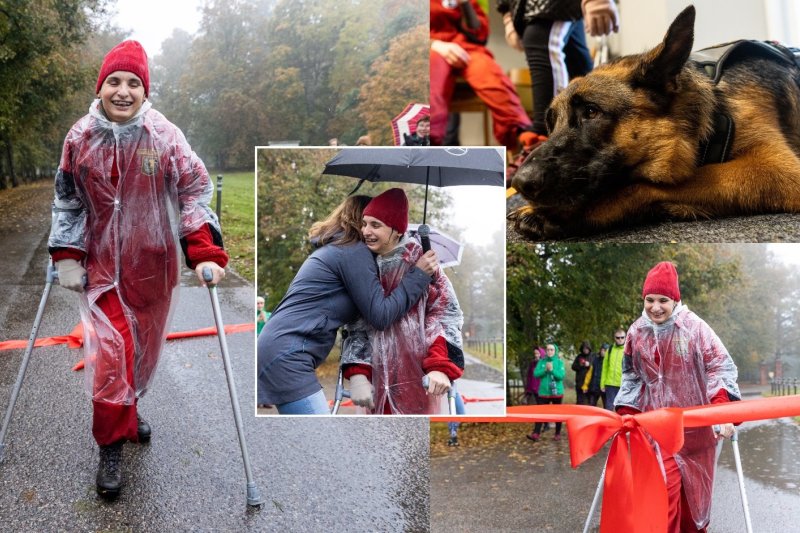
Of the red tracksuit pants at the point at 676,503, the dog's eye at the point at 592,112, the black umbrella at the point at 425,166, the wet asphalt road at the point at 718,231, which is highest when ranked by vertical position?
the dog's eye at the point at 592,112

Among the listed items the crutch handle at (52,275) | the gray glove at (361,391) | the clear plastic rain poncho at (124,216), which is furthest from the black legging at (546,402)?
the crutch handle at (52,275)

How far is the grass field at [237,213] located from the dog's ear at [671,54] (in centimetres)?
140

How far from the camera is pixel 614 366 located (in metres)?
2.75

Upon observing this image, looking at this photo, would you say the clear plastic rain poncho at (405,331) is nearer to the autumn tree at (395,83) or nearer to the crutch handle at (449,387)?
the crutch handle at (449,387)

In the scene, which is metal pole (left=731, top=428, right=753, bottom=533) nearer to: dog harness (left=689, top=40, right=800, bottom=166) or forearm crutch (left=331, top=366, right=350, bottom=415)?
dog harness (left=689, top=40, right=800, bottom=166)

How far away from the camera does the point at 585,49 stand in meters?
2.59

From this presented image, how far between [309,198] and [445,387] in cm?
82

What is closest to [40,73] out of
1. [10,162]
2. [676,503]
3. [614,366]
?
[10,162]

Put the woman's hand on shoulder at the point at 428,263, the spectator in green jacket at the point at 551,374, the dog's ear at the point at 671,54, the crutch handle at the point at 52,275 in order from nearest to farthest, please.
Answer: the dog's ear at the point at 671,54 < the crutch handle at the point at 52,275 < the woman's hand on shoulder at the point at 428,263 < the spectator in green jacket at the point at 551,374

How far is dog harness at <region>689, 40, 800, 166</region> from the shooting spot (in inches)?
98.3

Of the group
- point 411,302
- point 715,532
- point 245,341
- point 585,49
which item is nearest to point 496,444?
point 411,302

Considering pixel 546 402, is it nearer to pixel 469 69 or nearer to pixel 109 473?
pixel 469 69

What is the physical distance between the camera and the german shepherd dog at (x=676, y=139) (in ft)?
8.12

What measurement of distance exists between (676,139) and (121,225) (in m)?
1.86
